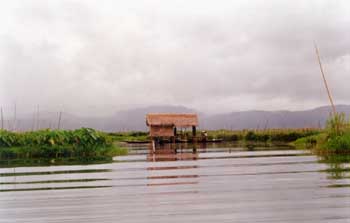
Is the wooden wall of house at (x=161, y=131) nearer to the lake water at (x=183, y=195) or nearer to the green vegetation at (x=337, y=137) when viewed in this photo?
the green vegetation at (x=337, y=137)

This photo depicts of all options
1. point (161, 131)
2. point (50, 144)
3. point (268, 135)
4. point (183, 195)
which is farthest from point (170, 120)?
point (183, 195)

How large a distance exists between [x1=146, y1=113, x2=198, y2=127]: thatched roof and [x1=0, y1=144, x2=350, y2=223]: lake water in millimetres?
22356

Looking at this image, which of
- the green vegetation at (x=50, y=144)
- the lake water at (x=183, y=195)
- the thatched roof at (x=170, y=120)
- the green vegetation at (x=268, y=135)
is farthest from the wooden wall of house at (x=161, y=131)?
the lake water at (x=183, y=195)

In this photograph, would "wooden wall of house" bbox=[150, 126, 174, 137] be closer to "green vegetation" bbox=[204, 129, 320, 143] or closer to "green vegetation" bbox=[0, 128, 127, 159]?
"green vegetation" bbox=[204, 129, 320, 143]

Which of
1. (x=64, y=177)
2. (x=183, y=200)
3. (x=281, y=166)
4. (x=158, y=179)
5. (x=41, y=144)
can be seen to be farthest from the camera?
(x=41, y=144)

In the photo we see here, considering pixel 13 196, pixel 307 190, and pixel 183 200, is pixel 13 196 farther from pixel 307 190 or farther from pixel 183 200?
pixel 307 190

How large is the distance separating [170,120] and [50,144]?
59.0 ft

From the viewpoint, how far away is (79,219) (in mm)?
5043

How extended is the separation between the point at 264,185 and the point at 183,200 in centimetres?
168

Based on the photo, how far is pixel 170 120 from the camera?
3256cm

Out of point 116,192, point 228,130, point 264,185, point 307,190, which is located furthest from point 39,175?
point 228,130

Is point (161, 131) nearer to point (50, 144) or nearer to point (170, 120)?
point (170, 120)

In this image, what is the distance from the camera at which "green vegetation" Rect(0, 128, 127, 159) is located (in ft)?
48.5

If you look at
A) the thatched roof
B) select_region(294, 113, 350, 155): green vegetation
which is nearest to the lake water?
select_region(294, 113, 350, 155): green vegetation
